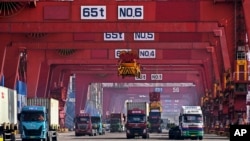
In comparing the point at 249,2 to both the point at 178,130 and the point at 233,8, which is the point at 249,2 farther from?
the point at 178,130

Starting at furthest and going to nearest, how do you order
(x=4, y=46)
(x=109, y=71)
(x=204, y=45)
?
(x=109, y=71)
(x=204, y=45)
(x=4, y=46)

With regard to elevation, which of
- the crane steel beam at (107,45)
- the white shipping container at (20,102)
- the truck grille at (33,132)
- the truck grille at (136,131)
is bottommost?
the truck grille at (136,131)

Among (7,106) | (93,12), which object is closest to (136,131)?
(93,12)

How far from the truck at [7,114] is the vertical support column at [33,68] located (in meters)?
32.4

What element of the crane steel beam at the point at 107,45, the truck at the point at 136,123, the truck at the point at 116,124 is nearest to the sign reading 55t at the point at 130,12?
the truck at the point at 136,123

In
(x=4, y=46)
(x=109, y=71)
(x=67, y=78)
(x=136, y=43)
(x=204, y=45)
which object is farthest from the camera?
(x=67, y=78)

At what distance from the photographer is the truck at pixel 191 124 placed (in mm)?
55438

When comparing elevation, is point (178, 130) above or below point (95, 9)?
below

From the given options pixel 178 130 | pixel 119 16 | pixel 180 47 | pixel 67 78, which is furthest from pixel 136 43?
pixel 67 78

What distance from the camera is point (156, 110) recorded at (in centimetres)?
10688

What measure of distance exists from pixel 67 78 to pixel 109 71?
985 cm

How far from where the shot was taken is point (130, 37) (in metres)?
60.6

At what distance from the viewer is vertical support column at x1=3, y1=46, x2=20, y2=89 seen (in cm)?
6512

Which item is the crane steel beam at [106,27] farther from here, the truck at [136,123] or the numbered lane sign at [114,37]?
the truck at [136,123]
